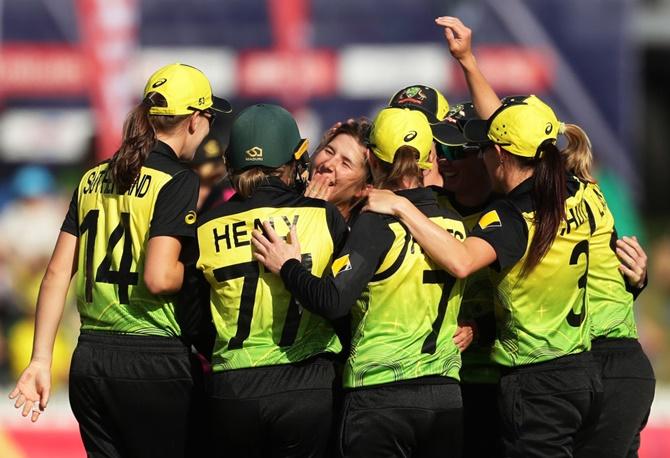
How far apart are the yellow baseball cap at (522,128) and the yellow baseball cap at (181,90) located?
1140mm

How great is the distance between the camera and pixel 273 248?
4359 mm

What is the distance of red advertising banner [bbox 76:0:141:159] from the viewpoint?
12438 mm

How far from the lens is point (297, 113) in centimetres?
1245

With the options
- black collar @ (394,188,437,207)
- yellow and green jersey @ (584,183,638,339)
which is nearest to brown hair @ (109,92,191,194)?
black collar @ (394,188,437,207)

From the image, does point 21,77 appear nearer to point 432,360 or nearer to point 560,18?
point 560,18

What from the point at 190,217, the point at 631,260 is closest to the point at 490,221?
the point at 631,260

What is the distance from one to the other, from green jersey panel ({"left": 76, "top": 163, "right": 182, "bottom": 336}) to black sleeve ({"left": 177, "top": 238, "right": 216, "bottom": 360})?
0.05 meters

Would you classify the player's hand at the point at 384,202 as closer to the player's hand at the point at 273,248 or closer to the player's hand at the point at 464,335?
the player's hand at the point at 273,248

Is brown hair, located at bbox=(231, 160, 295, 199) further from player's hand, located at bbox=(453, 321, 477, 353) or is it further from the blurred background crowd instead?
the blurred background crowd

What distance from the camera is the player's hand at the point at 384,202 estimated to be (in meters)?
4.38

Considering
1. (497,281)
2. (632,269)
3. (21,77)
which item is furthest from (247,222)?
(21,77)

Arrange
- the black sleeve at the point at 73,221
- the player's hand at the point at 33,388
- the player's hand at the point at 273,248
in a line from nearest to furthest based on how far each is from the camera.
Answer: the player's hand at the point at 273,248
the player's hand at the point at 33,388
the black sleeve at the point at 73,221

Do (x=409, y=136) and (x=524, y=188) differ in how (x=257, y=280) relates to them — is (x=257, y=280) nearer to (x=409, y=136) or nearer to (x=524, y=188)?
(x=409, y=136)

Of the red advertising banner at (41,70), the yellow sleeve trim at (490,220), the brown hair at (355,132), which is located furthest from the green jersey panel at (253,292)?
the red advertising banner at (41,70)
